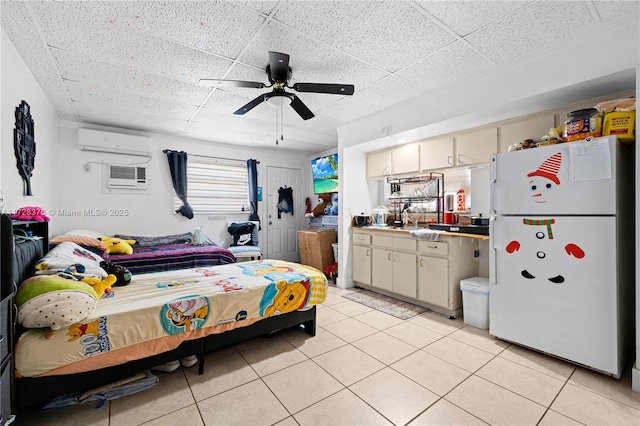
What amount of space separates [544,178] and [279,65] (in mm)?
2289

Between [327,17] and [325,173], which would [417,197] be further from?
[327,17]

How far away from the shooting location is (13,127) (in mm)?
2252

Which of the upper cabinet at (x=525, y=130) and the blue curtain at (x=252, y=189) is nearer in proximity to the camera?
the upper cabinet at (x=525, y=130)

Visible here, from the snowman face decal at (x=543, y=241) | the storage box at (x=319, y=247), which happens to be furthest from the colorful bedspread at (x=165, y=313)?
the storage box at (x=319, y=247)

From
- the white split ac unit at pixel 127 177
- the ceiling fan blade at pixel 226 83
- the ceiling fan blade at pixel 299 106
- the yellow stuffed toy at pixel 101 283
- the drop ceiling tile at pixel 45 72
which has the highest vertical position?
the drop ceiling tile at pixel 45 72

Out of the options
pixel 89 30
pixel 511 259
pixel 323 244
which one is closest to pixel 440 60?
pixel 511 259

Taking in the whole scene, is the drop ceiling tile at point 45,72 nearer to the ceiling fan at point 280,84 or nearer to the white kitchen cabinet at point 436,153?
the ceiling fan at point 280,84

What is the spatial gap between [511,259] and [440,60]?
183 centimetres

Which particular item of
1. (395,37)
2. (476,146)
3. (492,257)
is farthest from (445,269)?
(395,37)

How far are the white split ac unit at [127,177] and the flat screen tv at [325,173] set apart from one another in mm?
3032

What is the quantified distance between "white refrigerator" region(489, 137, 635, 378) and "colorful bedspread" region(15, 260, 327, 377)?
66.8 inches

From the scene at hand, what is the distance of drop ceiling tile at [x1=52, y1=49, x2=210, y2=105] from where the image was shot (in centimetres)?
247

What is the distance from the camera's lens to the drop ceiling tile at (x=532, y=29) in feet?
6.07

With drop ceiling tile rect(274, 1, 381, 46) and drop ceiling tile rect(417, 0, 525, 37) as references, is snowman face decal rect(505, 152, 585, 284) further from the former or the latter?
drop ceiling tile rect(274, 1, 381, 46)
